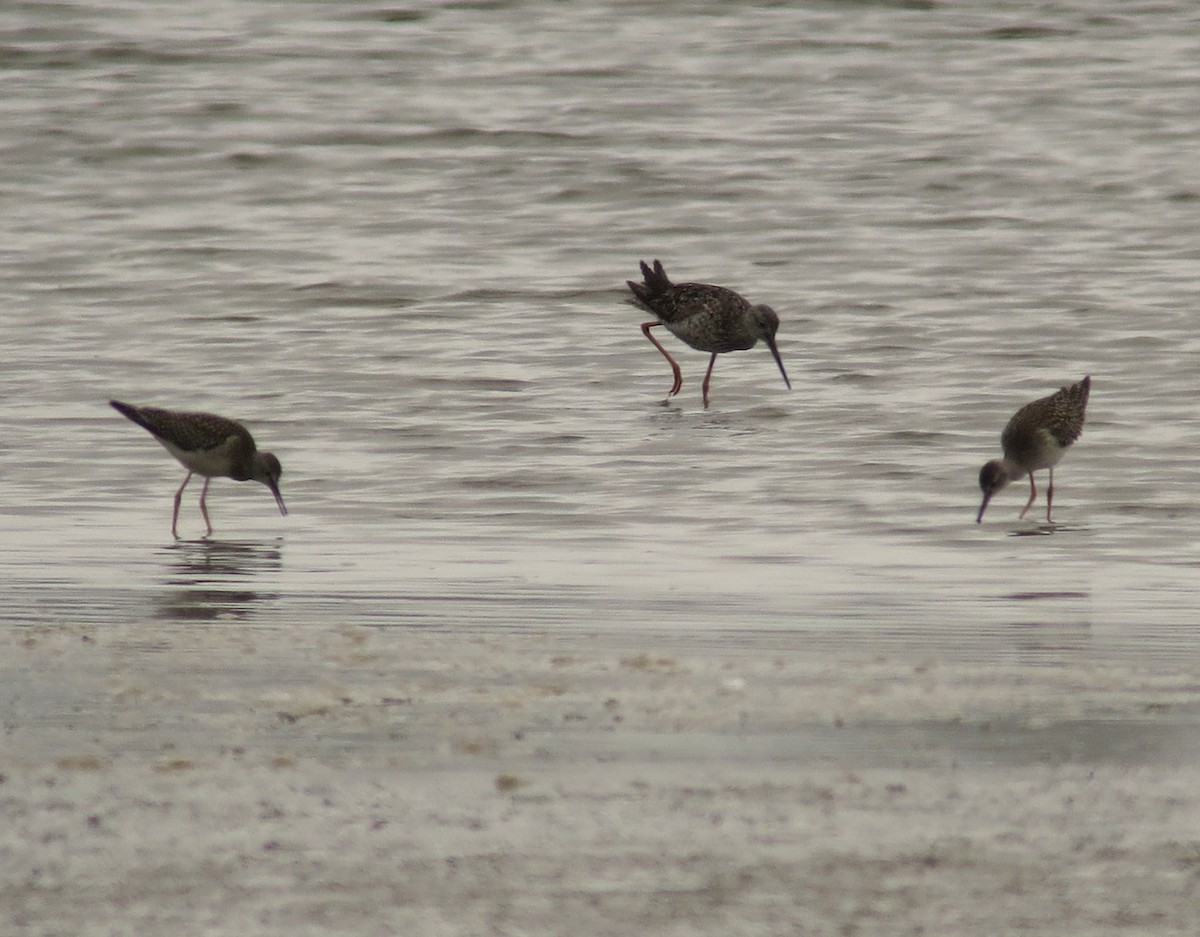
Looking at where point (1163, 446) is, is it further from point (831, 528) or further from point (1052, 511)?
point (831, 528)

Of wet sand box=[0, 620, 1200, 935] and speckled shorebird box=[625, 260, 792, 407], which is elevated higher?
wet sand box=[0, 620, 1200, 935]

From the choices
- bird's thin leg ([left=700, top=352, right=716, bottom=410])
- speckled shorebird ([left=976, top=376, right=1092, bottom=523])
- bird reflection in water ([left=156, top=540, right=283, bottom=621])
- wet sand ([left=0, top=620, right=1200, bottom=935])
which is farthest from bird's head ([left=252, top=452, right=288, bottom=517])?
bird's thin leg ([left=700, top=352, right=716, bottom=410])

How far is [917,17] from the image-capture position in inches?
1382

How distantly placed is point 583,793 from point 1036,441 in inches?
270

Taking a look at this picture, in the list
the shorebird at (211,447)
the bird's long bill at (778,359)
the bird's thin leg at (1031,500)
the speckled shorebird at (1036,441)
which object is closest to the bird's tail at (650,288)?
the bird's long bill at (778,359)

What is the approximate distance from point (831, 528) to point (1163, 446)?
10.4ft

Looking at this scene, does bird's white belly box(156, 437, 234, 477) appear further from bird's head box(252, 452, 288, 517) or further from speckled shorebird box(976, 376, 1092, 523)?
speckled shorebird box(976, 376, 1092, 523)

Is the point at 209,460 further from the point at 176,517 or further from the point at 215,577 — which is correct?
the point at 215,577

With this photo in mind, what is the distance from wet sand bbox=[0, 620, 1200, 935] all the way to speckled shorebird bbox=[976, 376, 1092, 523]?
4377 mm

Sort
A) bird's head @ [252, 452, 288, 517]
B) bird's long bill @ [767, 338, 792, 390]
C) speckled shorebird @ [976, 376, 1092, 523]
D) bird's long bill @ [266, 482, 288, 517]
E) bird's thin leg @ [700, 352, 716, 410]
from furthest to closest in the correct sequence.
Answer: bird's thin leg @ [700, 352, 716, 410], bird's long bill @ [767, 338, 792, 390], speckled shorebird @ [976, 376, 1092, 523], bird's head @ [252, 452, 288, 517], bird's long bill @ [266, 482, 288, 517]

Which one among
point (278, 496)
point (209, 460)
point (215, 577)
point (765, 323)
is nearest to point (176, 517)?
point (278, 496)

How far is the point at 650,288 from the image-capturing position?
698 inches

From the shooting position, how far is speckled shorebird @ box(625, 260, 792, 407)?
1652 cm

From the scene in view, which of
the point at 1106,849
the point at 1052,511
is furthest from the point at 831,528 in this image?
the point at 1106,849
